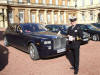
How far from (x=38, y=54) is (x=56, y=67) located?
4.44 feet

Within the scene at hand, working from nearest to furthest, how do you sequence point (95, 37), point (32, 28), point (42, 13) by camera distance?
point (32, 28), point (95, 37), point (42, 13)

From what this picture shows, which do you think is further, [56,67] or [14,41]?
[14,41]

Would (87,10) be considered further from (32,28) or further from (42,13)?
(32,28)

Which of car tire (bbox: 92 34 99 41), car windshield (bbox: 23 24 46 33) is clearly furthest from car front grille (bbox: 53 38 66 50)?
car tire (bbox: 92 34 99 41)

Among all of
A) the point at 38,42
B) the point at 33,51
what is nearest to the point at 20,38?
the point at 33,51

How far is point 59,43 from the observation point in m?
7.03

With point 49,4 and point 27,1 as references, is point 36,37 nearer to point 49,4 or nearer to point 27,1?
point 27,1

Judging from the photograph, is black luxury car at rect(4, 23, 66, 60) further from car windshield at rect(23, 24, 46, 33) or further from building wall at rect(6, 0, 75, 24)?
building wall at rect(6, 0, 75, 24)

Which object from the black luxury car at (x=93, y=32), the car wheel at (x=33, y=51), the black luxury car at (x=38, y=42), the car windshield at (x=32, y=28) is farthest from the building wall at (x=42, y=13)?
the car wheel at (x=33, y=51)

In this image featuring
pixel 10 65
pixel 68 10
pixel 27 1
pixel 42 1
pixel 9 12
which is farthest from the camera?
pixel 68 10

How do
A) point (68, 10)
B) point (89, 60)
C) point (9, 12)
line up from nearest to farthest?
point (89, 60), point (9, 12), point (68, 10)

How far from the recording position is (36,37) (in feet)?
22.9

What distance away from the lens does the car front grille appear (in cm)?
687

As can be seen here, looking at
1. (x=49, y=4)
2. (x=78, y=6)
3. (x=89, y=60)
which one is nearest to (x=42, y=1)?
(x=49, y=4)
